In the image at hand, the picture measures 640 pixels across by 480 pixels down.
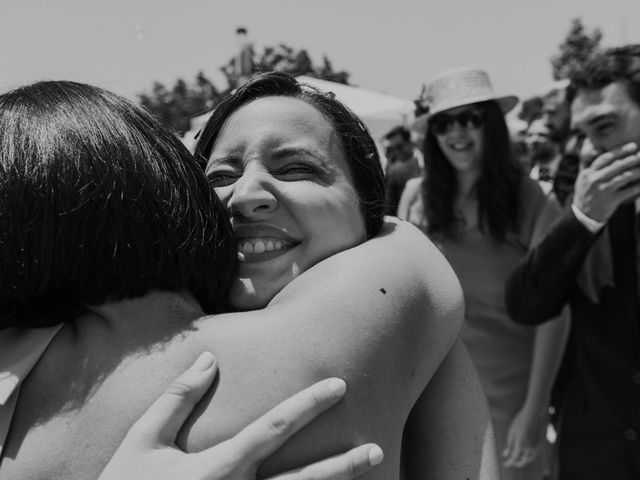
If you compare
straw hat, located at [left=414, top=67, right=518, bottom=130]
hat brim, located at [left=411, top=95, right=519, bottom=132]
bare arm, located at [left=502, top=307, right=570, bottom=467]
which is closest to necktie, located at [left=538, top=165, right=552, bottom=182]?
hat brim, located at [left=411, top=95, right=519, bottom=132]

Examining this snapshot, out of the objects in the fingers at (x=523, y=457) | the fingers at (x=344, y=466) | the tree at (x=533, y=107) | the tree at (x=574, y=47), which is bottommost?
the tree at (x=574, y=47)

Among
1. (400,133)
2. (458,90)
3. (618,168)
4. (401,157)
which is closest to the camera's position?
(618,168)

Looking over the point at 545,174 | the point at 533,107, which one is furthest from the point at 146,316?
the point at 533,107

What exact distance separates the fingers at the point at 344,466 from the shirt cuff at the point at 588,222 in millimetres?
1615

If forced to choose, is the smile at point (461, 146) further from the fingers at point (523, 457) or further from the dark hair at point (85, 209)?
the dark hair at point (85, 209)

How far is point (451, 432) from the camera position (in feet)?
4.85

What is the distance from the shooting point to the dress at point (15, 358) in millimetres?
1108

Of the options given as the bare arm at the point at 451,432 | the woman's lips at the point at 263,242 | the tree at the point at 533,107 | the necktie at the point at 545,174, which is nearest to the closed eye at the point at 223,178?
the woman's lips at the point at 263,242

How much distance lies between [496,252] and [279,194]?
217cm

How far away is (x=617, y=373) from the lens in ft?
8.25

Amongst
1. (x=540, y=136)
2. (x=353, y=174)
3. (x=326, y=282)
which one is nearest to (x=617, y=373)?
(x=353, y=174)

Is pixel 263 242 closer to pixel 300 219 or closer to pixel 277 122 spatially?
pixel 300 219

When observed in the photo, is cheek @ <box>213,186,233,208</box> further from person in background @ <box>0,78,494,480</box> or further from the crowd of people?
person in background @ <box>0,78,494,480</box>

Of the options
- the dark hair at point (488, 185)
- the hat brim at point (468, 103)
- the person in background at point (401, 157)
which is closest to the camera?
the dark hair at point (488, 185)
